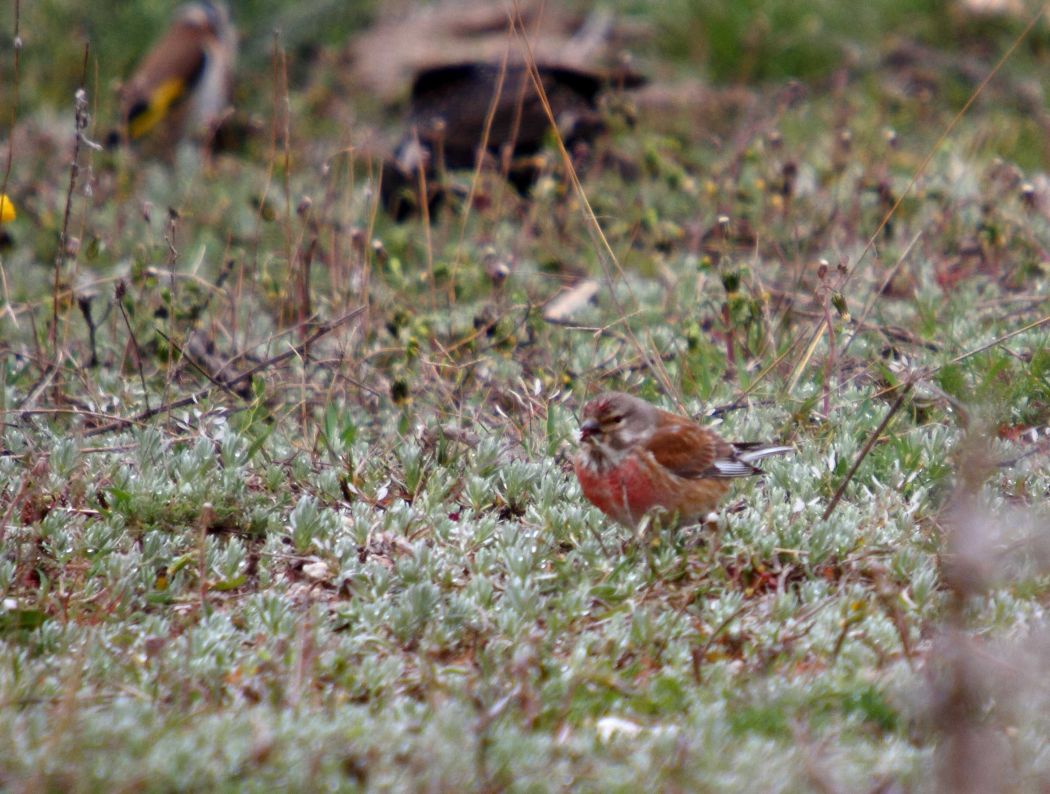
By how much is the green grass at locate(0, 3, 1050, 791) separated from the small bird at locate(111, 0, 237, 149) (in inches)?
95.8

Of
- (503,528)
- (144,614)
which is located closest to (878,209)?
(503,528)

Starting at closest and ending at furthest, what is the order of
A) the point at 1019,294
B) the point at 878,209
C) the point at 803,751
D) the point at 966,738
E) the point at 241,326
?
1. the point at 966,738
2. the point at 803,751
3. the point at 1019,294
4. the point at 241,326
5. the point at 878,209

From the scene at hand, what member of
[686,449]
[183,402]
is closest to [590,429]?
[686,449]

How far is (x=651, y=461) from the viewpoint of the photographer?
436cm

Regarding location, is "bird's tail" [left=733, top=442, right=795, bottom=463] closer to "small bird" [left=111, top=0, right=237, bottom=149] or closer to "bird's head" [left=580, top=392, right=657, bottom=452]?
"bird's head" [left=580, top=392, right=657, bottom=452]

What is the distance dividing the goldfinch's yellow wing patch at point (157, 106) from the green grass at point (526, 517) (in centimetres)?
213

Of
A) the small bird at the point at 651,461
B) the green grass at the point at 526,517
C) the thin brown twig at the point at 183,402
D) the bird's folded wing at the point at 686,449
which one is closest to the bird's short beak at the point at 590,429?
the small bird at the point at 651,461

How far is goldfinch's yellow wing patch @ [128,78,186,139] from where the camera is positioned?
33.9 feet

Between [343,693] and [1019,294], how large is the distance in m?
4.33

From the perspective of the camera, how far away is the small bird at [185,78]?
34.7 feet

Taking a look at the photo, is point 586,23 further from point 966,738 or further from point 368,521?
point 966,738

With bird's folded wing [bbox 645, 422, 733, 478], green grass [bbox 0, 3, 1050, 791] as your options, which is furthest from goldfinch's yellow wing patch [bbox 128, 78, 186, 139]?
bird's folded wing [bbox 645, 422, 733, 478]

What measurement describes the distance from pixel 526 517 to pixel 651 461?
550mm

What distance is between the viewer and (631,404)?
449 centimetres
